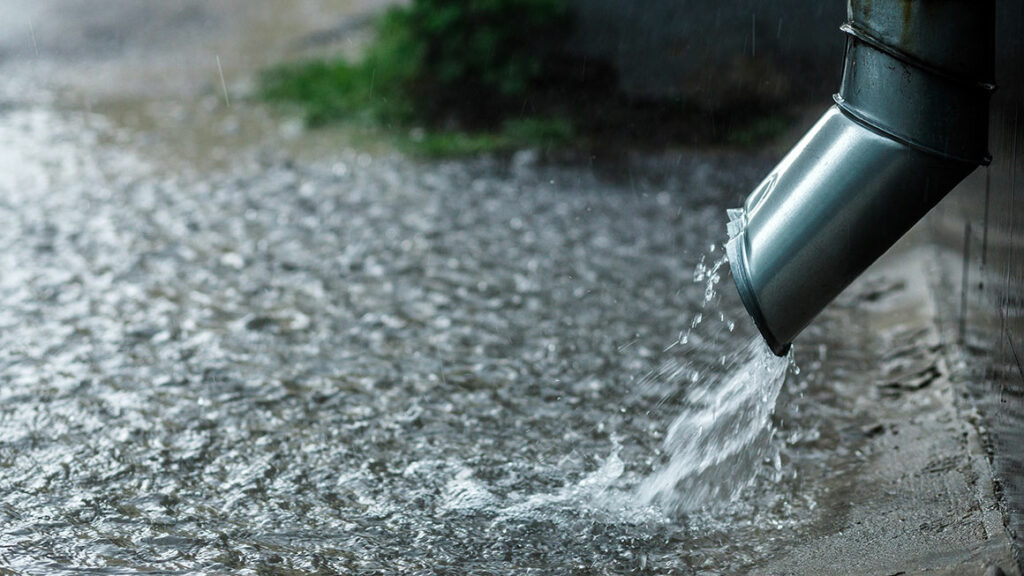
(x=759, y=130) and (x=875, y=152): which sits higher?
(x=875, y=152)

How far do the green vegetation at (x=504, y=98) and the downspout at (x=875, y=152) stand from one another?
4.09m

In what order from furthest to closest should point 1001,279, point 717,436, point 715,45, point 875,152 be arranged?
point 715,45
point 717,436
point 1001,279
point 875,152

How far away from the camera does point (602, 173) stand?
6.25 metres

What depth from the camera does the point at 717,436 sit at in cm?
336

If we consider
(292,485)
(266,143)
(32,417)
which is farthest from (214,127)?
(292,485)

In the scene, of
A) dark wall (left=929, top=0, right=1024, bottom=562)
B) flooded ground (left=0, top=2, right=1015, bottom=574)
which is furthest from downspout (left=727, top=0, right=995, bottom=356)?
flooded ground (left=0, top=2, right=1015, bottom=574)

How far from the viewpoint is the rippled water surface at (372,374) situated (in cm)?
285

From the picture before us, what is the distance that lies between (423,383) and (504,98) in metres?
3.73

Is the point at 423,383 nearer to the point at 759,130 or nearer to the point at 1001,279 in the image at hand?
the point at 1001,279

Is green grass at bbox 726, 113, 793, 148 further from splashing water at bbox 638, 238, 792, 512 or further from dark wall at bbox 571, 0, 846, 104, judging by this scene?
splashing water at bbox 638, 238, 792, 512

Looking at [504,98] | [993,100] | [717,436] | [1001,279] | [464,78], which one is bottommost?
[717,436]

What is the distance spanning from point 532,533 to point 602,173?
3.66 m

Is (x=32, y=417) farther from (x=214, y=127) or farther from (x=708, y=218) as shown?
(x=214, y=127)

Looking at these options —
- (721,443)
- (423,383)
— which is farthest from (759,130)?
(721,443)
